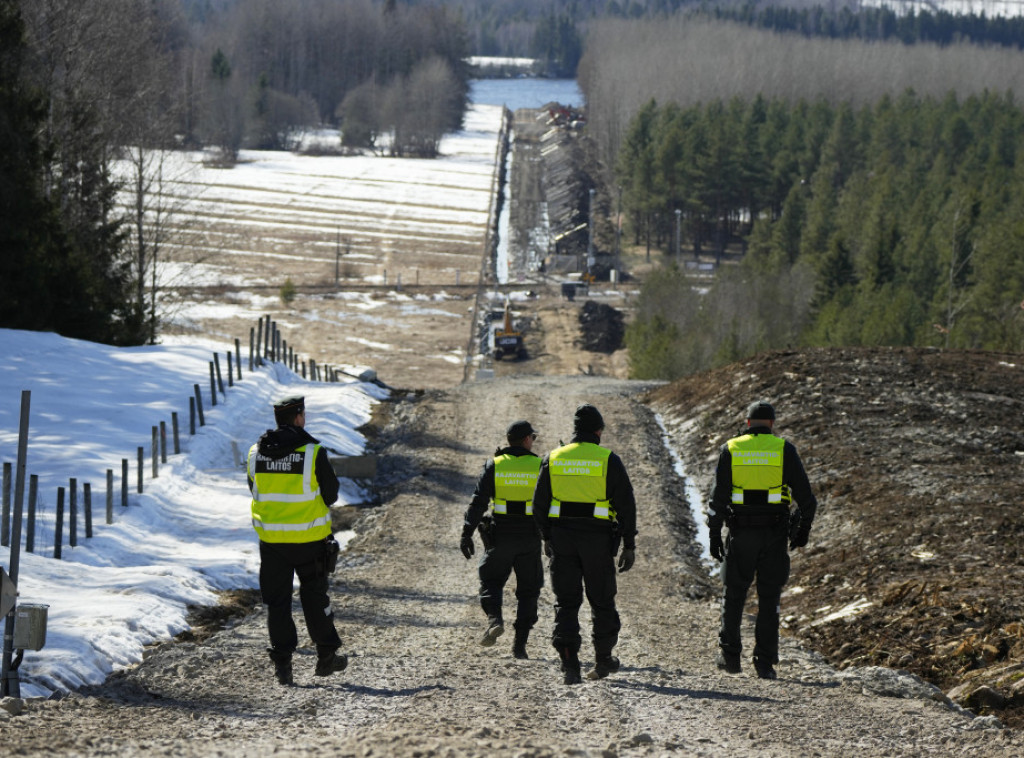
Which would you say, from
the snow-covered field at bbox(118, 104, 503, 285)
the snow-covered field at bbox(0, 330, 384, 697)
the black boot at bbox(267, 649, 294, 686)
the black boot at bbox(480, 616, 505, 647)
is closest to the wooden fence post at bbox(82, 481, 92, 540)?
the snow-covered field at bbox(0, 330, 384, 697)

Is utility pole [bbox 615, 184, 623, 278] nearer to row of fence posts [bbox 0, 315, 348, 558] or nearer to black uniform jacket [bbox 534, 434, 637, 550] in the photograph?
row of fence posts [bbox 0, 315, 348, 558]

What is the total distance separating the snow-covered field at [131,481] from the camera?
10820 mm

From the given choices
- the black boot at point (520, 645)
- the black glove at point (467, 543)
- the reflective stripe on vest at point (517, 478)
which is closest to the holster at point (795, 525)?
the reflective stripe on vest at point (517, 478)

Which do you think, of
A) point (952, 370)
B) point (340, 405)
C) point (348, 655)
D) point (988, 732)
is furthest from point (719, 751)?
point (340, 405)

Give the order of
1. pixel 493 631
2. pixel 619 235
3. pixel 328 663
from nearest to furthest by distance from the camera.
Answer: pixel 328 663, pixel 493 631, pixel 619 235

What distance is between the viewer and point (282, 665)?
8.54m

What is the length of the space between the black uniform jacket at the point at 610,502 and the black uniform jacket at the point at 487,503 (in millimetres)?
847

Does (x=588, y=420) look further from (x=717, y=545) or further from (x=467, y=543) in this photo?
(x=467, y=543)

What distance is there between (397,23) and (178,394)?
15716 centimetres

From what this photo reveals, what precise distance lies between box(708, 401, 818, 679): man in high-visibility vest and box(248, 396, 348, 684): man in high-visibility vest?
295cm

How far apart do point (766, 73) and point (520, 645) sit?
132m

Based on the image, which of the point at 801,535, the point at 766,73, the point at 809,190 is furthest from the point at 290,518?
the point at 766,73

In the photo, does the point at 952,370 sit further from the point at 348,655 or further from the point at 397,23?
the point at 397,23

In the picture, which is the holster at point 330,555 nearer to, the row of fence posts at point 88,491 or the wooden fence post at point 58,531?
the row of fence posts at point 88,491
